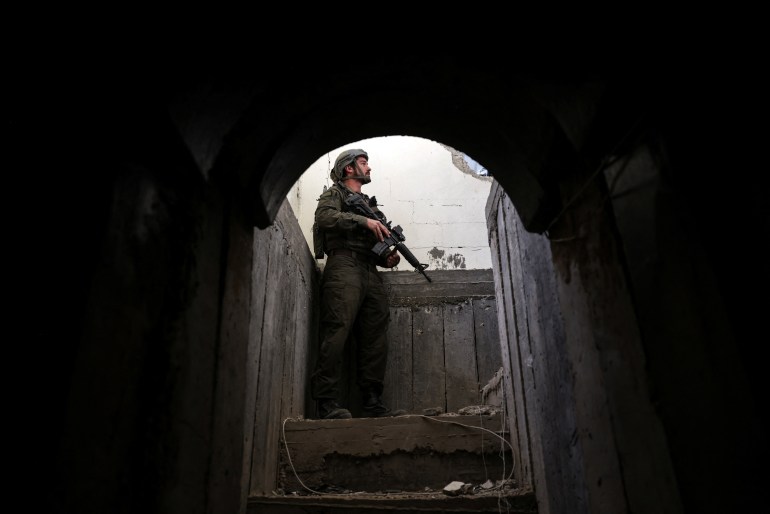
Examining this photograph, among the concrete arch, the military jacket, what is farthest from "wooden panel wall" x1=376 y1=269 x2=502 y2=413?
the concrete arch

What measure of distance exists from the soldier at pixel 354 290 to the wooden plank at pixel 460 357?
63 centimetres

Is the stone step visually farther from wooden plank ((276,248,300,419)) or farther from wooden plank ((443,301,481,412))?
wooden plank ((443,301,481,412))

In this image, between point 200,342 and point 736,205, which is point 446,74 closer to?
point 736,205

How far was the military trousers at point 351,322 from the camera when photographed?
3707mm

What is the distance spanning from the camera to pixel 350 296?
3.98m

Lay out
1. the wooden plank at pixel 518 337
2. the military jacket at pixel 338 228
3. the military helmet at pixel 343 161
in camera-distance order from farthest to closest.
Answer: the military helmet at pixel 343 161 < the military jacket at pixel 338 228 < the wooden plank at pixel 518 337

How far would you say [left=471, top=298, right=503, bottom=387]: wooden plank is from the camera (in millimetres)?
4500

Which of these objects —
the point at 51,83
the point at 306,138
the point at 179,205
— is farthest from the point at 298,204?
the point at 51,83

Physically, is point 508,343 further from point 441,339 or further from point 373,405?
Answer: point 441,339

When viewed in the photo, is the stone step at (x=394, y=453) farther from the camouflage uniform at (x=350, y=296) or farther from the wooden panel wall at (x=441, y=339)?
the wooden panel wall at (x=441, y=339)

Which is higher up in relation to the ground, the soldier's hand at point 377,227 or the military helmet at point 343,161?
the military helmet at point 343,161

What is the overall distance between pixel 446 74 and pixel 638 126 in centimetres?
57

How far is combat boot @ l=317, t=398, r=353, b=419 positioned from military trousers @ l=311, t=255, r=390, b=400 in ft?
0.13

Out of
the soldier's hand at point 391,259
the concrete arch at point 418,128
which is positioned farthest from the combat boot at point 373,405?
the concrete arch at point 418,128
